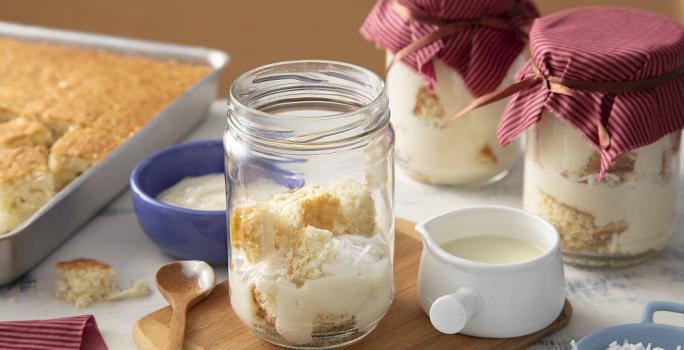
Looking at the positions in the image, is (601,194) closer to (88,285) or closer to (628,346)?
(628,346)

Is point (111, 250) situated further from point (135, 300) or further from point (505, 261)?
point (505, 261)

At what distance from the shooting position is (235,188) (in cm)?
121

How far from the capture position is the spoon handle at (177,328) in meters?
1.18

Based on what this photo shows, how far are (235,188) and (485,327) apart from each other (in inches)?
13.4

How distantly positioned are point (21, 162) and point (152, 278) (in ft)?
0.95

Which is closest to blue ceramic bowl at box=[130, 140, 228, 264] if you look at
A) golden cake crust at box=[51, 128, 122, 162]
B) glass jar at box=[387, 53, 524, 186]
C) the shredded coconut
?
golden cake crust at box=[51, 128, 122, 162]

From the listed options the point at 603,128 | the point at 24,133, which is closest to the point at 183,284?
the point at 24,133

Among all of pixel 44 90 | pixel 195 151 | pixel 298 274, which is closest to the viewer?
pixel 298 274

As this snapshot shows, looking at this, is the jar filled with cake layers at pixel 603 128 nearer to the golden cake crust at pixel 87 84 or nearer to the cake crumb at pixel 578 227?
the cake crumb at pixel 578 227

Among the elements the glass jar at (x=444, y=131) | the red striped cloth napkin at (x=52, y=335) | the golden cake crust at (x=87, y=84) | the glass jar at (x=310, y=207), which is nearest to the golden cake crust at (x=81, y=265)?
the red striped cloth napkin at (x=52, y=335)

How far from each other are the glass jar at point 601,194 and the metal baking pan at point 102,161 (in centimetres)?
63

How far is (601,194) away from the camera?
1.33m

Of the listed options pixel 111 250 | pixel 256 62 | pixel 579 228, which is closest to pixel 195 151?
pixel 111 250

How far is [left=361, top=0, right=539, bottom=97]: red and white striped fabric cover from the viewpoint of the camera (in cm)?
149
